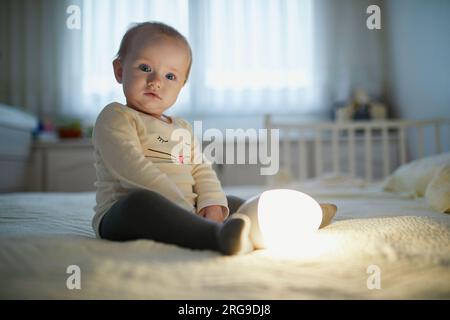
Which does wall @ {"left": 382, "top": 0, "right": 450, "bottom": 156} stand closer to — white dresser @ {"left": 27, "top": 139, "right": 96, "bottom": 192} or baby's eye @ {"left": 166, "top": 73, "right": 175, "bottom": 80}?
baby's eye @ {"left": 166, "top": 73, "right": 175, "bottom": 80}

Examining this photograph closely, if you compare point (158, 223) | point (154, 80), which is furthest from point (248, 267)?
point (154, 80)

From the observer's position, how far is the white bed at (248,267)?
448mm

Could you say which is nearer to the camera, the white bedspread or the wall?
the white bedspread

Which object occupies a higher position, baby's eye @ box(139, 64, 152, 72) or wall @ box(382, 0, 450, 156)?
wall @ box(382, 0, 450, 156)

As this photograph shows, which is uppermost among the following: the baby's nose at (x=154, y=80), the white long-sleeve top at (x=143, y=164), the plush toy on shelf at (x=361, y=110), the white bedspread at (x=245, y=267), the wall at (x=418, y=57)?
the wall at (x=418, y=57)

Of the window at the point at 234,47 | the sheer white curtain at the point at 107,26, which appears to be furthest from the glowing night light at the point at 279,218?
the sheer white curtain at the point at 107,26

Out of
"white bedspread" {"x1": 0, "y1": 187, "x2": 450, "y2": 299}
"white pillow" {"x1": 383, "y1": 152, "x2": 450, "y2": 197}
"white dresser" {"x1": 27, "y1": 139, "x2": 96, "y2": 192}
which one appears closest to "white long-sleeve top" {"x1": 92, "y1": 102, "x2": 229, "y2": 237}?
"white bedspread" {"x1": 0, "y1": 187, "x2": 450, "y2": 299}

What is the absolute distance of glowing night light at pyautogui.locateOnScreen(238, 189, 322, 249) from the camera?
571 millimetres

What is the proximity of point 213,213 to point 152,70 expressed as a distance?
0.31 metres

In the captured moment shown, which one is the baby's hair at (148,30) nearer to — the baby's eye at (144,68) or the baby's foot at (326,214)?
the baby's eye at (144,68)

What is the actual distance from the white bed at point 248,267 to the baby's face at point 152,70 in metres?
0.31
